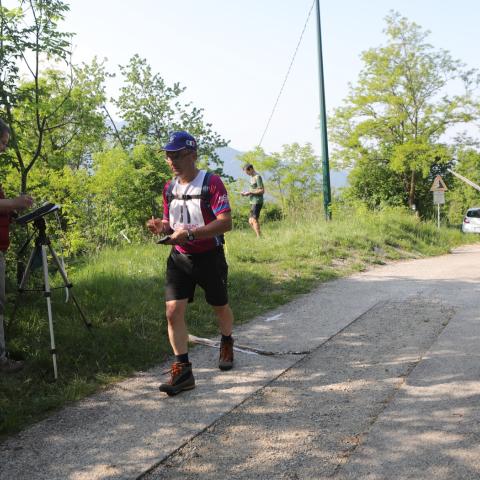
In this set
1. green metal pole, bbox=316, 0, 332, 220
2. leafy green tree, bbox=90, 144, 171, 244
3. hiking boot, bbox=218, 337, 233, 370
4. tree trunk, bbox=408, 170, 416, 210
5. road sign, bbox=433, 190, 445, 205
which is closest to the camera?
hiking boot, bbox=218, 337, 233, 370

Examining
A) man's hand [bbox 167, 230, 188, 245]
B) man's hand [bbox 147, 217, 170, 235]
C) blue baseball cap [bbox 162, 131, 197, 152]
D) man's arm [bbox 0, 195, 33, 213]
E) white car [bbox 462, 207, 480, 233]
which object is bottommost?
white car [bbox 462, 207, 480, 233]

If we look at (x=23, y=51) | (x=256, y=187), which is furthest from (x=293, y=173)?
(x=23, y=51)

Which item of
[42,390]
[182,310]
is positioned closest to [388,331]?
[182,310]

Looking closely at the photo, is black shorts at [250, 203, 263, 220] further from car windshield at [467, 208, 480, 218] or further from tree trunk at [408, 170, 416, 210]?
tree trunk at [408, 170, 416, 210]

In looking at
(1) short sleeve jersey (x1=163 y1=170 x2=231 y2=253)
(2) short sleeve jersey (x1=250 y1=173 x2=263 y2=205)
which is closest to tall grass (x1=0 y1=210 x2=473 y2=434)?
(2) short sleeve jersey (x1=250 y1=173 x2=263 y2=205)

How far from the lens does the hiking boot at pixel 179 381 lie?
384 cm

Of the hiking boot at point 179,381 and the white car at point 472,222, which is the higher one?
the hiking boot at point 179,381

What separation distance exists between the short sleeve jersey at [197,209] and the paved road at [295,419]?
111cm

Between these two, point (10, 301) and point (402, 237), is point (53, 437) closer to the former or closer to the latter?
point (10, 301)

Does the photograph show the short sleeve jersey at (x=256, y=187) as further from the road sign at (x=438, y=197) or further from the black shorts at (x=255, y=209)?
the road sign at (x=438, y=197)

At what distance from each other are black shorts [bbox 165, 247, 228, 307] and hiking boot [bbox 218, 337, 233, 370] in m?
0.62

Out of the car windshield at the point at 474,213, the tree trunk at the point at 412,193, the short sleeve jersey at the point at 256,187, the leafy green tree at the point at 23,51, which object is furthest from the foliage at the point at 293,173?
the leafy green tree at the point at 23,51

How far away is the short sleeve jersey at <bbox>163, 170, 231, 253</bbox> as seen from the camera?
12.9 ft

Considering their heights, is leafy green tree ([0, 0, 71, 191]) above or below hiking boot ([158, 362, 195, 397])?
above
